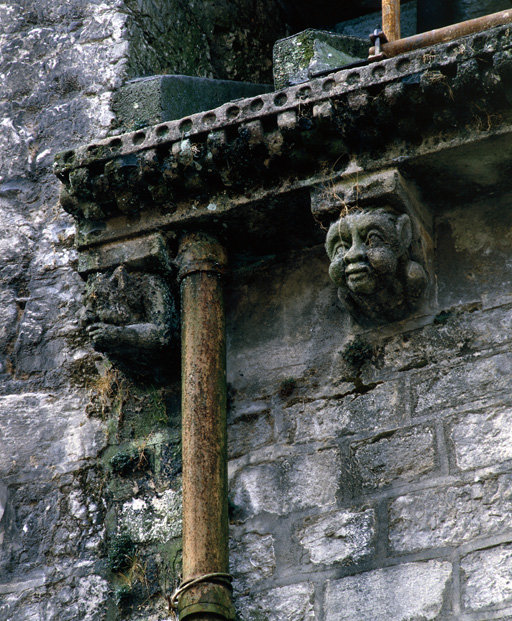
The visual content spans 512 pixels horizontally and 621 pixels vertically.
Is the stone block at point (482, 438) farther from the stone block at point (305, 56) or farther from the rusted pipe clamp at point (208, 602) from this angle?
the stone block at point (305, 56)

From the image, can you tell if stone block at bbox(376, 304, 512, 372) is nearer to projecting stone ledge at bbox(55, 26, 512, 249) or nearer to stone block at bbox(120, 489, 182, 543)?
projecting stone ledge at bbox(55, 26, 512, 249)

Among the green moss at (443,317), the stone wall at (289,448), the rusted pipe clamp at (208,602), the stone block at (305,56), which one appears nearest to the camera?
the rusted pipe clamp at (208,602)

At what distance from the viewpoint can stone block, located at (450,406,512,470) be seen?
13.7 feet

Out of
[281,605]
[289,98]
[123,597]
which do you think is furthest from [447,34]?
[123,597]

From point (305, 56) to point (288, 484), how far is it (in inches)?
64.7

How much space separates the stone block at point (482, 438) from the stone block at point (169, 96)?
1.77 meters

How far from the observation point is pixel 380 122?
14.5 feet

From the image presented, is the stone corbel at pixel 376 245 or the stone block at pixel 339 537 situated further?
the stone corbel at pixel 376 245

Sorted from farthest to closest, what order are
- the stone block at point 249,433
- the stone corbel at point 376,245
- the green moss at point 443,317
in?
1. the stone block at point 249,433
2. the green moss at point 443,317
3. the stone corbel at point 376,245

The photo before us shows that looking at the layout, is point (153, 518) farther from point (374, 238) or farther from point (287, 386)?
point (374, 238)

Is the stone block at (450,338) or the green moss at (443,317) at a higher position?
the green moss at (443,317)

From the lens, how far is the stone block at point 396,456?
4.26m

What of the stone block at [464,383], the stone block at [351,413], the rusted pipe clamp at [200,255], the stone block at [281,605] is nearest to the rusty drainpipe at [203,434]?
the rusted pipe clamp at [200,255]

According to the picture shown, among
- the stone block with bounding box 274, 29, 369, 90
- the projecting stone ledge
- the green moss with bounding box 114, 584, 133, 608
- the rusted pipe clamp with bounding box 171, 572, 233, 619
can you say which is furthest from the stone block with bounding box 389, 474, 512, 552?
the stone block with bounding box 274, 29, 369, 90
